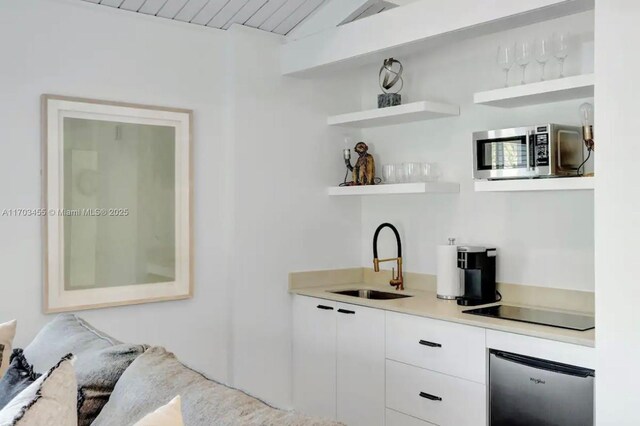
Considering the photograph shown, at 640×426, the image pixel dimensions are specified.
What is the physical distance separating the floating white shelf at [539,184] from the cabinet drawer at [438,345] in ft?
2.27

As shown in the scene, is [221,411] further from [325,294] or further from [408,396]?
[325,294]

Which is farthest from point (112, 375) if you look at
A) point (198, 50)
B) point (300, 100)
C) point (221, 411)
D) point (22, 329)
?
point (300, 100)

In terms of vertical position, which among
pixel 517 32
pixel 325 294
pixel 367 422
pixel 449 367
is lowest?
pixel 367 422

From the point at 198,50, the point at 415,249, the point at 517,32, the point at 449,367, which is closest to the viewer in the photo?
the point at 449,367

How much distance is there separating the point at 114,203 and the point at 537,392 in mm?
2262

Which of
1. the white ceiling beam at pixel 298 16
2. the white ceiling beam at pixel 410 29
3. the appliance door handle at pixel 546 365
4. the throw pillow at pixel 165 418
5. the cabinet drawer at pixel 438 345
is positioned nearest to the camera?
the throw pillow at pixel 165 418

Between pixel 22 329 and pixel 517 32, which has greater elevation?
pixel 517 32

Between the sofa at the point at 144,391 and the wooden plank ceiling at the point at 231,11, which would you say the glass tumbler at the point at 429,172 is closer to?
the wooden plank ceiling at the point at 231,11

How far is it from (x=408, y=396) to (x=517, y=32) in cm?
203

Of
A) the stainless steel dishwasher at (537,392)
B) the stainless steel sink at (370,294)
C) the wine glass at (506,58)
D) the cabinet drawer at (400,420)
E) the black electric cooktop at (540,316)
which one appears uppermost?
the wine glass at (506,58)

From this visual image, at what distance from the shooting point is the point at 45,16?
10.4 feet

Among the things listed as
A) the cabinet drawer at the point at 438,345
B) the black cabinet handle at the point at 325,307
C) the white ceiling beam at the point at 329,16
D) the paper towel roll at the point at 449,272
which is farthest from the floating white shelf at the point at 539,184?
the white ceiling beam at the point at 329,16

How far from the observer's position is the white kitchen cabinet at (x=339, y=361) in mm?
3420

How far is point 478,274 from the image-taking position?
3402mm
